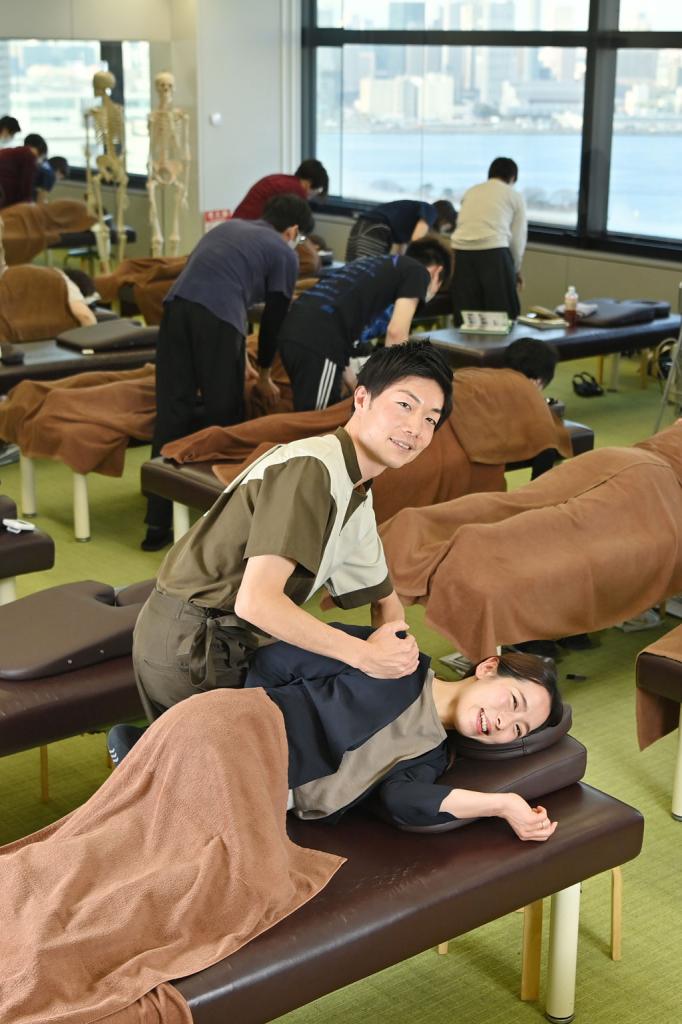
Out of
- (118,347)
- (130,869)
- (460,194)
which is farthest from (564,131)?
(130,869)

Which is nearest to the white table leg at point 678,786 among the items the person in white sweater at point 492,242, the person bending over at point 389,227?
the person bending over at point 389,227

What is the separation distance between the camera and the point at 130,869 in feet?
6.20

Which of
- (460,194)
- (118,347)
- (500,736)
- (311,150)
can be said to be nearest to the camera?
(500,736)

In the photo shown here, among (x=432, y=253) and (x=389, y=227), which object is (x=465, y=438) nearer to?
(x=432, y=253)

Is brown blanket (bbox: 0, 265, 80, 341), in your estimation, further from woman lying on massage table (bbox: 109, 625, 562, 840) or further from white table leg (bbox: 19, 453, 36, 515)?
woman lying on massage table (bbox: 109, 625, 562, 840)

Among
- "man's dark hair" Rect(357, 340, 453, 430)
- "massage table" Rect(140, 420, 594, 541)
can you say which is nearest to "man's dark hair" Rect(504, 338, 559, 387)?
"massage table" Rect(140, 420, 594, 541)

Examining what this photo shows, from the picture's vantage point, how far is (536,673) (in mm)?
2240

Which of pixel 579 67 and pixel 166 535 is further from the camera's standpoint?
pixel 579 67

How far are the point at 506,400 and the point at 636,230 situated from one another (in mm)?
4220

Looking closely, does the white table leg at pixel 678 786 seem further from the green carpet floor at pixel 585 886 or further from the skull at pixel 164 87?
the skull at pixel 164 87

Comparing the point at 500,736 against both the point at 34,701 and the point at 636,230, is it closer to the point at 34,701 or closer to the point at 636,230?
the point at 34,701

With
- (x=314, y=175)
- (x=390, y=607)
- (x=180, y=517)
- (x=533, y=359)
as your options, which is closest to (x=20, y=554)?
(x=180, y=517)

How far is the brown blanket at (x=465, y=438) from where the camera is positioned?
161 inches

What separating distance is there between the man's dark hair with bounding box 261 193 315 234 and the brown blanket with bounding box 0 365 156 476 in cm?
80
